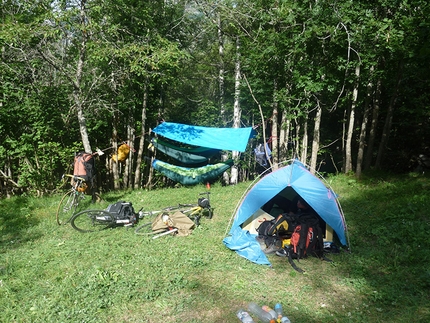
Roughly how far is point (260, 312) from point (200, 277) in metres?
0.79

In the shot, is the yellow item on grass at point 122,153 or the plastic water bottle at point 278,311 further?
the yellow item on grass at point 122,153

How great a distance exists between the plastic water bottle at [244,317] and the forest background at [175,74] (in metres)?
4.10

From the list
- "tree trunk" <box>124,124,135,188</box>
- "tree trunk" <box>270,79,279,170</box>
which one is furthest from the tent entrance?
"tree trunk" <box>124,124,135,188</box>

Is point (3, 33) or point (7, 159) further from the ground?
point (3, 33)

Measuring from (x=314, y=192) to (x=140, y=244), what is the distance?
2.36m

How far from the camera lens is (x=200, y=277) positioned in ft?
10.3

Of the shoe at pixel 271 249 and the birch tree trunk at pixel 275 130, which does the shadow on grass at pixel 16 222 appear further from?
the birch tree trunk at pixel 275 130

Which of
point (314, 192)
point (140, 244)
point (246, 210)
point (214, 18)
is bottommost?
point (140, 244)

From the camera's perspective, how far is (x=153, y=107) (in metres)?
7.88

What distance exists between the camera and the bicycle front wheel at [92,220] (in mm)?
4285

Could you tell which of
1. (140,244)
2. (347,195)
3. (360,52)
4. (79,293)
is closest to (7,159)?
(140,244)

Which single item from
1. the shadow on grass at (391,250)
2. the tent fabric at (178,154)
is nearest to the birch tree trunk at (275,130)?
the tent fabric at (178,154)

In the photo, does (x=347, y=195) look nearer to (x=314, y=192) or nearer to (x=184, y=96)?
(x=314, y=192)

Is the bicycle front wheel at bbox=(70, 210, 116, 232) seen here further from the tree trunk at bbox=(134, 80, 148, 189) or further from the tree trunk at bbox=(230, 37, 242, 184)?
the tree trunk at bbox=(230, 37, 242, 184)
